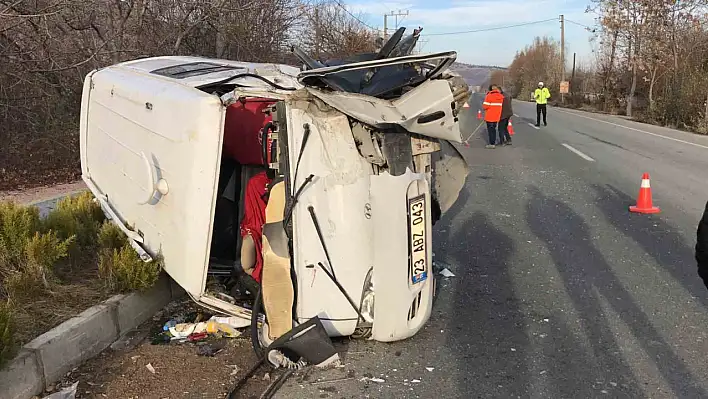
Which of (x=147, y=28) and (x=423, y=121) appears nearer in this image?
(x=423, y=121)

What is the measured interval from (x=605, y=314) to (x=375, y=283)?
1.89m

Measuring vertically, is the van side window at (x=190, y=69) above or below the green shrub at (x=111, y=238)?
above

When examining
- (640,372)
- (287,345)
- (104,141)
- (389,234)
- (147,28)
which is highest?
(147,28)

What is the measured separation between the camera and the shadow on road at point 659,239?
17.7ft

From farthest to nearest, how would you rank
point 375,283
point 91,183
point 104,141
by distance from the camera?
point 91,183 < point 104,141 < point 375,283

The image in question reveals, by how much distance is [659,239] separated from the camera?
6676mm

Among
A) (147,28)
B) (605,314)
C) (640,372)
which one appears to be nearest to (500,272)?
(605,314)

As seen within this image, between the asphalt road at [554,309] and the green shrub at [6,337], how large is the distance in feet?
4.61

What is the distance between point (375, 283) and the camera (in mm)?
3879

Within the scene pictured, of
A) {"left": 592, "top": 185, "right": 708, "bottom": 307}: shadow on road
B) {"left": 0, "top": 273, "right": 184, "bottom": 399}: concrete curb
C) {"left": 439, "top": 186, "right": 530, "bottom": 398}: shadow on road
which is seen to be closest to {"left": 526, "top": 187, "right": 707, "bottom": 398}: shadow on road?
{"left": 439, "top": 186, "right": 530, "bottom": 398}: shadow on road

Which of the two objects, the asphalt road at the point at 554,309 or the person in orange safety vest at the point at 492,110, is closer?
the asphalt road at the point at 554,309

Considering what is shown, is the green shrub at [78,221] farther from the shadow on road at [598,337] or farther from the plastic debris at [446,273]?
the shadow on road at [598,337]

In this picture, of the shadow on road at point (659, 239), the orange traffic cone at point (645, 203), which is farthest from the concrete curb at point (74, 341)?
the orange traffic cone at point (645, 203)

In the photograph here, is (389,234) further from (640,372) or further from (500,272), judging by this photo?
(500,272)
